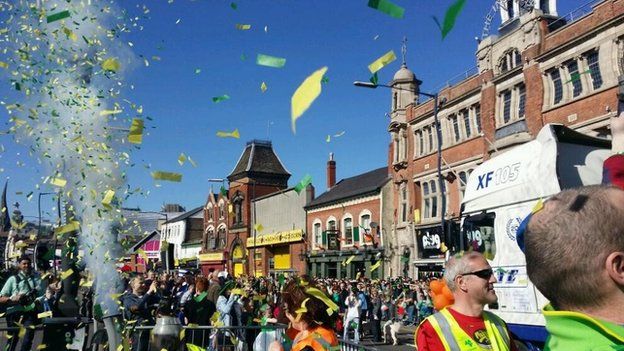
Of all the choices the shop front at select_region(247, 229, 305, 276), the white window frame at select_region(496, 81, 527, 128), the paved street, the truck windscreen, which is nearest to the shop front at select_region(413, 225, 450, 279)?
the white window frame at select_region(496, 81, 527, 128)

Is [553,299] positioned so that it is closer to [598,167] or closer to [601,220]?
[601,220]

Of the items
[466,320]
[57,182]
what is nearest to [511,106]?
[57,182]

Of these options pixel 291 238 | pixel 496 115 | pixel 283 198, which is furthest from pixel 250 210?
pixel 496 115

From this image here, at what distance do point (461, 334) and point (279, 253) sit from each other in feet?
160

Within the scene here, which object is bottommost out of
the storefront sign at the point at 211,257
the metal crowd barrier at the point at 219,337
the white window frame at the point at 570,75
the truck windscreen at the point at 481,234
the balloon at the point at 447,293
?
the metal crowd barrier at the point at 219,337

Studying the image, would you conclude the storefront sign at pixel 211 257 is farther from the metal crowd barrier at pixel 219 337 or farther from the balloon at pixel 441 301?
the balloon at pixel 441 301

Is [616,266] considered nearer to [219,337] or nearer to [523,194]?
[523,194]

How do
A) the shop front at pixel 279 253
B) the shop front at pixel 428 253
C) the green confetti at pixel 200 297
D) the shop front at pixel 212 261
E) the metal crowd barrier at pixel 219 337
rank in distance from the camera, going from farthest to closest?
1. the shop front at pixel 212 261
2. the shop front at pixel 279 253
3. the shop front at pixel 428 253
4. the green confetti at pixel 200 297
5. the metal crowd barrier at pixel 219 337

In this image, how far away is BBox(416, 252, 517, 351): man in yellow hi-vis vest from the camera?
361cm

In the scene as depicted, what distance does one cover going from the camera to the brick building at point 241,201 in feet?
198

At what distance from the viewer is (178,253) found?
80.6 meters

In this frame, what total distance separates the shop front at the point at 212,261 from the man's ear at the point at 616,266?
63443 millimetres

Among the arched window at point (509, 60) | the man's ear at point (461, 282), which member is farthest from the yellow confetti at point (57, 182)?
the arched window at point (509, 60)

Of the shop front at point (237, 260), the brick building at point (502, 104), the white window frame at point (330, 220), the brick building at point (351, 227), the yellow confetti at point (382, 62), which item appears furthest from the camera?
the shop front at point (237, 260)
